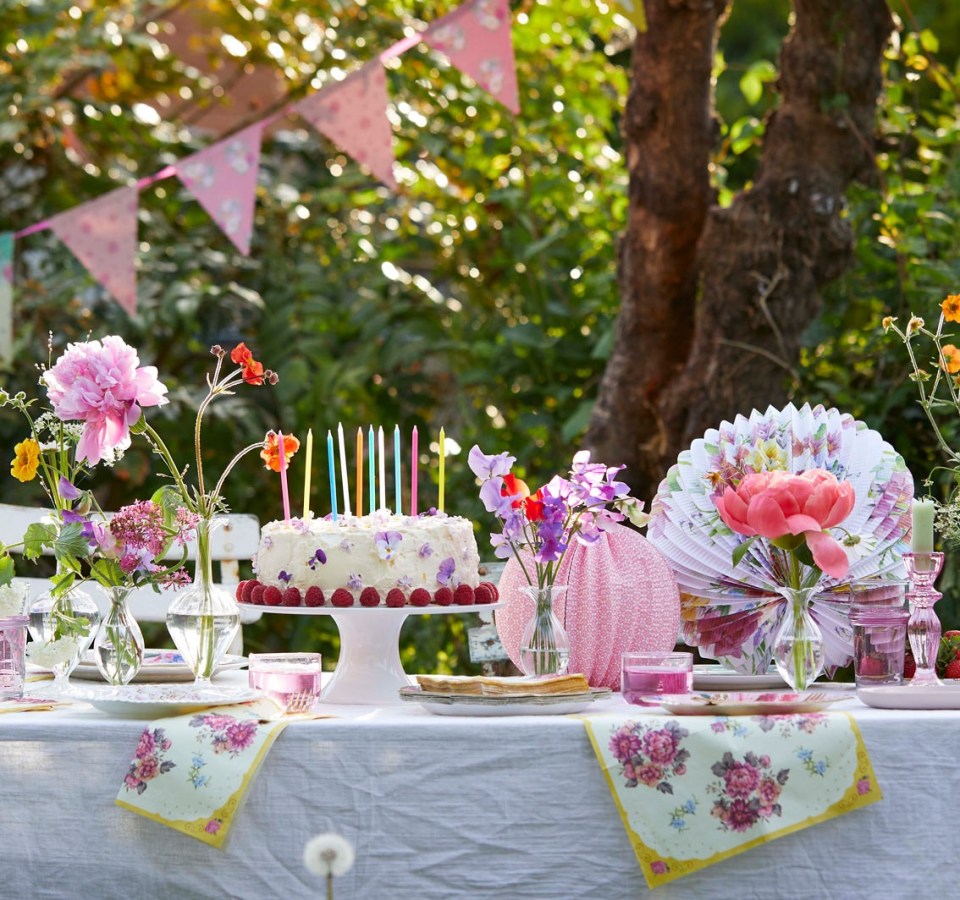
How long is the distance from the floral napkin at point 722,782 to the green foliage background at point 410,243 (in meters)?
2.13

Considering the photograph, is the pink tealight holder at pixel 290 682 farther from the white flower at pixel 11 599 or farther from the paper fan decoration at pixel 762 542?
the paper fan decoration at pixel 762 542

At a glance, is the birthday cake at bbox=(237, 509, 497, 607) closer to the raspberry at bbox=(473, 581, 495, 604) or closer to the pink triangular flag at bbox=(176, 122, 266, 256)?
the raspberry at bbox=(473, 581, 495, 604)

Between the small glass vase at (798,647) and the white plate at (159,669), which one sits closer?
the small glass vase at (798,647)

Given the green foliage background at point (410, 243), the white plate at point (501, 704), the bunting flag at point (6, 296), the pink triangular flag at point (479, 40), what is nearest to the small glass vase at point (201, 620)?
the white plate at point (501, 704)

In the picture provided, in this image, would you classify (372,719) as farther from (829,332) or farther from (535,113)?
(535,113)

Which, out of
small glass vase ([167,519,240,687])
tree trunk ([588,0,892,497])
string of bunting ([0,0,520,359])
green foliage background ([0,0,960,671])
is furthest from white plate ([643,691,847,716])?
green foliage background ([0,0,960,671])

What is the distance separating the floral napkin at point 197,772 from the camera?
1383 millimetres

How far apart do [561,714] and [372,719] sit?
0.19m

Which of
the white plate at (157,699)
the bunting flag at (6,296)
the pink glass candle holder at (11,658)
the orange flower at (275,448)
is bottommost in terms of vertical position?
the white plate at (157,699)

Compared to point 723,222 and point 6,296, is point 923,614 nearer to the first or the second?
point 723,222

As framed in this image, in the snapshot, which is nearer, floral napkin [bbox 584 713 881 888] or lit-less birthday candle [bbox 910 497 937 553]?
floral napkin [bbox 584 713 881 888]

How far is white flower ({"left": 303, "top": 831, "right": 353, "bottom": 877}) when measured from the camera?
4.53 ft

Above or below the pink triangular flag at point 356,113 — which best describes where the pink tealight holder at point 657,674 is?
below

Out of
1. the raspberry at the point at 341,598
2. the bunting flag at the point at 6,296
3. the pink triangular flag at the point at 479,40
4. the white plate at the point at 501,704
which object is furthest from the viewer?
the bunting flag at the point at 6,296
